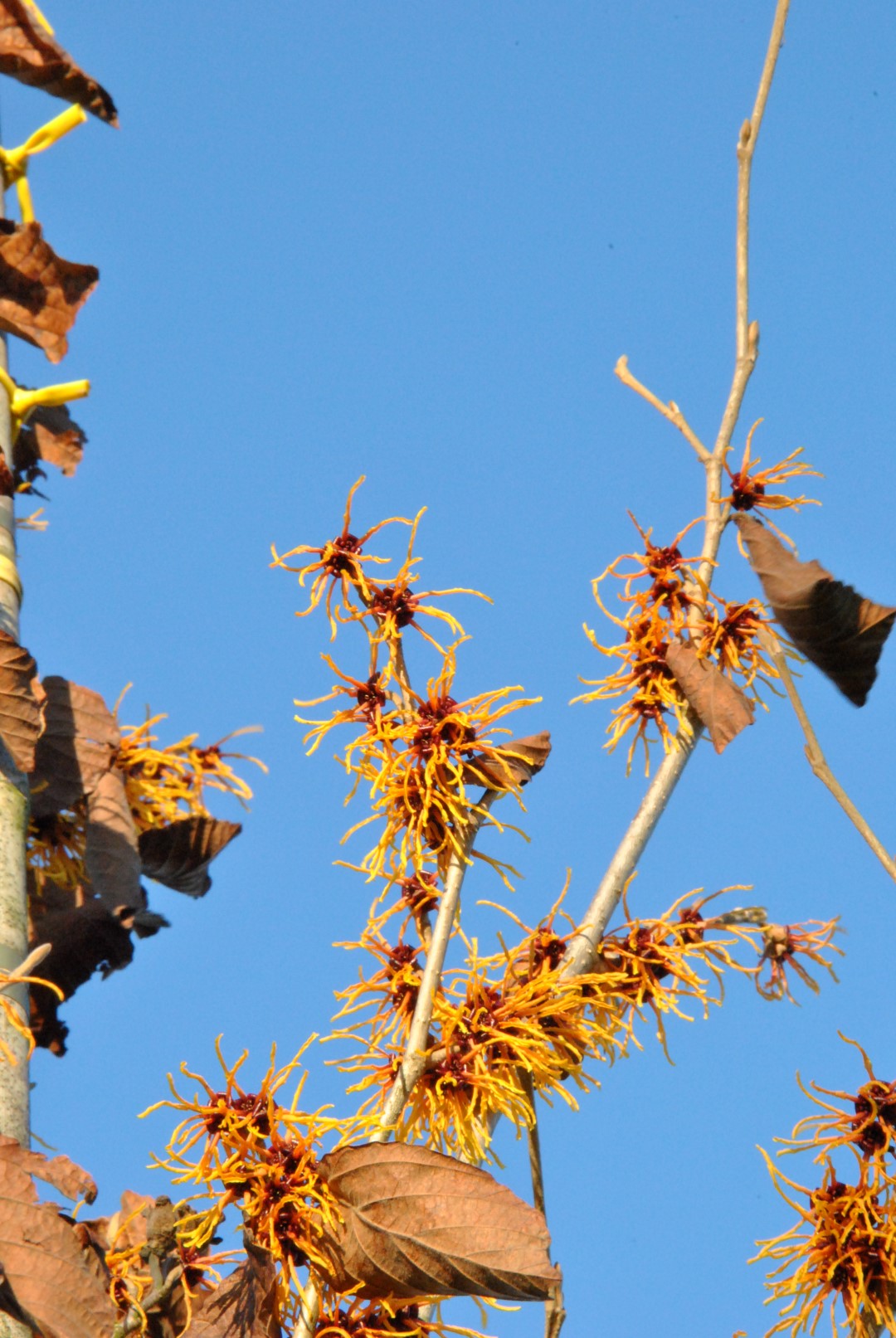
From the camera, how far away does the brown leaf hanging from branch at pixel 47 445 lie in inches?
173

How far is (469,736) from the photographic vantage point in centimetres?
270

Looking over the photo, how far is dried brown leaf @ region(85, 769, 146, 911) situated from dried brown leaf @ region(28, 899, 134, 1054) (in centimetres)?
5

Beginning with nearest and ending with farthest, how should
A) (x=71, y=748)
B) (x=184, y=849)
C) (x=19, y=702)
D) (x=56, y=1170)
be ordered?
(x=56, y=1170) → (x=19, y=702) → (x=71, y=748) → (x=184, y=849)

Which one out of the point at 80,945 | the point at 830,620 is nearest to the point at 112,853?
the point at 80,945

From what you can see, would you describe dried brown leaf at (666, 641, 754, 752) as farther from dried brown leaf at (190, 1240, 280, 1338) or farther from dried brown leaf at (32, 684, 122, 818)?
dried brown leaf at (32, 684, 122, 818)

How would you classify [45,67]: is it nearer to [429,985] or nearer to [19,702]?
[19,702]

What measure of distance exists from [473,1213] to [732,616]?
4.15 ft

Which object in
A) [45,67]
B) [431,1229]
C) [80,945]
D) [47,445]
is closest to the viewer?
[431,1229]

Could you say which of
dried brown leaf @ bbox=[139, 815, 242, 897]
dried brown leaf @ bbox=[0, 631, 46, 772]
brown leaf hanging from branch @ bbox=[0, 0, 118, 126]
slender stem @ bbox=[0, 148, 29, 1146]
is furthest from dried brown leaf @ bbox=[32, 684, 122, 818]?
brown leaf hanging from branch @ bbox=[0, 0, 118, 126]

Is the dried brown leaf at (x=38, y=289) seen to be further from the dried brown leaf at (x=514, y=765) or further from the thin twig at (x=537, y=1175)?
the thin twig at (x=537, y=1175)

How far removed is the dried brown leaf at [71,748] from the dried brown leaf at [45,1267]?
1.59 m

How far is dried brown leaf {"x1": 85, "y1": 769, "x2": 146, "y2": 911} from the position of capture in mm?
3686

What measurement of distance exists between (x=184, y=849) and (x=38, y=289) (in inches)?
56.2

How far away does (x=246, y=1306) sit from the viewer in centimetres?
227
